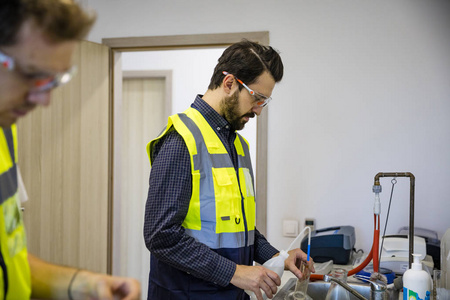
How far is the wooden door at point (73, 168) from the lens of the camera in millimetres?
2844

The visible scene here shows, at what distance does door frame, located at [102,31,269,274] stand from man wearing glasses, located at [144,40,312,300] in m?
0.99

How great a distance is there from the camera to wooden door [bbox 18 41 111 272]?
284 cm

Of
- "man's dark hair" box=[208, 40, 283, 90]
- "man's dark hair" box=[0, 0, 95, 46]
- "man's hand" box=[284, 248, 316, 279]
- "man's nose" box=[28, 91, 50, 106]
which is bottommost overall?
"man's hand" box=[284, 248, 316, 279]

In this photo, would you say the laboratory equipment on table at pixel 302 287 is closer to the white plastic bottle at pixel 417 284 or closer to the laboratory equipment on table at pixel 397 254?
the white plastic bottle at pixel 417 284

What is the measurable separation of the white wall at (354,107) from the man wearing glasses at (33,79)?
2.00m

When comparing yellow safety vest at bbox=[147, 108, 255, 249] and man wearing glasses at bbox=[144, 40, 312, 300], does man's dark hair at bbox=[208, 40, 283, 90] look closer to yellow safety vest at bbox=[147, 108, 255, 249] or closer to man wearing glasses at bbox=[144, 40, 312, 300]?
man wearing glasses at bbox=[144, 40, 312, 300]

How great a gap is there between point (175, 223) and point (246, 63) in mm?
636

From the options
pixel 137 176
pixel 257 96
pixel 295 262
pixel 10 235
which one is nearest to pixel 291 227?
pixel 295 262

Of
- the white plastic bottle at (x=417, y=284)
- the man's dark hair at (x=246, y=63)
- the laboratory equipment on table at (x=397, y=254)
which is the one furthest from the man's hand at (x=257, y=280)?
the laboratory equipment on table at (x=397, y=254)

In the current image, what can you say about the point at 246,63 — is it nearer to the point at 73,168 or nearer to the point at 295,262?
the point at 295,262

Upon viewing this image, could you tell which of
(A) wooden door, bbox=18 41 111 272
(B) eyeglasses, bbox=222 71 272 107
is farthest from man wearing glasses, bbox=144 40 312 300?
(A) wooden door, bbox=18 41 111 272

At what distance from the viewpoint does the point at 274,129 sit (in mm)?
2871

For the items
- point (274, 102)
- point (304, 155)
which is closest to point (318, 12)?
point (274, 102)

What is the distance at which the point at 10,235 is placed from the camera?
0.97m
